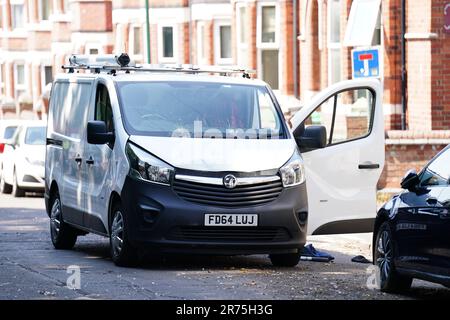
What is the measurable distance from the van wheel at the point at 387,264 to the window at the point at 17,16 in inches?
2030

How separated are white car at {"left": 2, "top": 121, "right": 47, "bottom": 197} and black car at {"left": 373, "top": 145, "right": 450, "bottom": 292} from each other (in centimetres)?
1873

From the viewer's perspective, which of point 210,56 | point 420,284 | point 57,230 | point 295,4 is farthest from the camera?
point 210,56

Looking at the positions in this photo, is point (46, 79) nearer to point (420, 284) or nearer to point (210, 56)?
point (210, 56)

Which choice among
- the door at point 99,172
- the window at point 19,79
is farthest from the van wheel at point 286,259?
the window at point 19,79

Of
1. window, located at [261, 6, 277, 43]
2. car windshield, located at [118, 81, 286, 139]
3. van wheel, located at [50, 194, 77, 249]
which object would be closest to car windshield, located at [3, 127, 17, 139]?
window, located at [261, 6, 277, 43]

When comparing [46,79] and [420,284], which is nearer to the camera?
[420,284]

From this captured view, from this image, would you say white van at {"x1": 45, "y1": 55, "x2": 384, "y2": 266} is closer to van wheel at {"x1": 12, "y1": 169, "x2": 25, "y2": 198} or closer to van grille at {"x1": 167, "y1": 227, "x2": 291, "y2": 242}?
van grille at {"x1": 167, "y1": 227, "x2": 291, "y2": 242}

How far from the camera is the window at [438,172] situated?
12461mm

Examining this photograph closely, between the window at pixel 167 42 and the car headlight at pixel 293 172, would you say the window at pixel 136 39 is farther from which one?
the car headlight at pixel 293 172

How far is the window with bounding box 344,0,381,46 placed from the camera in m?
28.0

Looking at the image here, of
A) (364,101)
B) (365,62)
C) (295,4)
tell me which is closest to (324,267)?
(365,62)

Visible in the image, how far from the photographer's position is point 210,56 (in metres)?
44.0

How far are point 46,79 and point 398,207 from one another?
Answer: 159ft

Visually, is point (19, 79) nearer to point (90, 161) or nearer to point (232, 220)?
point (90, 161)
